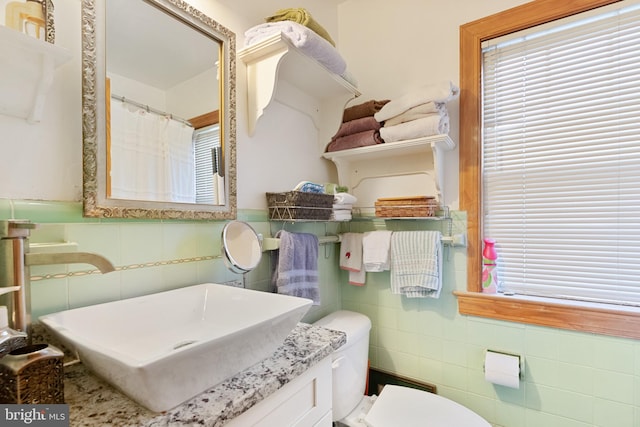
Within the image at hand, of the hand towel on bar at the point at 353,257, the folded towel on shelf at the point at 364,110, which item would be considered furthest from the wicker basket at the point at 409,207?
the folded towel on shelf at the point at 364,110

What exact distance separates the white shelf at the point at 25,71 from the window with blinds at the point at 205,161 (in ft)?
1.36

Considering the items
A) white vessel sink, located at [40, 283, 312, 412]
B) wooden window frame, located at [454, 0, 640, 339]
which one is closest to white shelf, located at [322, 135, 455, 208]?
wooden window frame, located at [454, 0, 640, 339]

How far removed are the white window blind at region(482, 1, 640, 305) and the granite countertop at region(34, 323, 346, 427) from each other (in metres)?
1.18

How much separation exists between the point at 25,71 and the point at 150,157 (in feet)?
1.06

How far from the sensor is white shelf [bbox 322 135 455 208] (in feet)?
4.77

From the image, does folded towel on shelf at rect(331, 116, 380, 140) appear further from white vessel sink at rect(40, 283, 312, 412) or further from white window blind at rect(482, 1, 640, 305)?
white vessel sink at rect(40, 283, 312, 412)

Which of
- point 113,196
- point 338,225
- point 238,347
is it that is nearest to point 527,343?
point 338,225

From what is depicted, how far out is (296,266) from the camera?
1.26 metres

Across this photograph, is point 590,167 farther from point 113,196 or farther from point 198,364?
point 113,196

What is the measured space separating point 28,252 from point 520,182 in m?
1.73

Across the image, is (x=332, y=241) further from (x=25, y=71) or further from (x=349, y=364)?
(x=25, y=71)

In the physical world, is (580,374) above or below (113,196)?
below

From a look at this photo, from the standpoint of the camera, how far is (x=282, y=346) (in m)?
0.79

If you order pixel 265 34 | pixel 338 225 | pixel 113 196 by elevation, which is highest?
pixel 265 34
